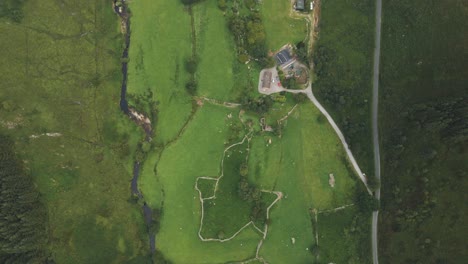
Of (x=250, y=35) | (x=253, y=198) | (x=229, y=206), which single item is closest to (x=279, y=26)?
(x=250, y=35)

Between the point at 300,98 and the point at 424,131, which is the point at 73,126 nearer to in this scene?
the point at 300,98

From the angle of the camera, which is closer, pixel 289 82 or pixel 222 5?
pixel 289 82

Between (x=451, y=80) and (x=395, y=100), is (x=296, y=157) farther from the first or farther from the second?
(x=451, y=80)

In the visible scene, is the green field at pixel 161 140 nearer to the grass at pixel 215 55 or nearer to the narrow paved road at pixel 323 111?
the grass at pixel 215 55

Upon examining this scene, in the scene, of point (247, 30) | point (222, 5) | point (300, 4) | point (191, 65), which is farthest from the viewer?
point (300, 4)

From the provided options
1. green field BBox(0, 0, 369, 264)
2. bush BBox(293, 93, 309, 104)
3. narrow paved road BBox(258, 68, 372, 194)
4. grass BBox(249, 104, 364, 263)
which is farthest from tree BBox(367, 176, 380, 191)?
bush BBox(293, 93, 309, 104)

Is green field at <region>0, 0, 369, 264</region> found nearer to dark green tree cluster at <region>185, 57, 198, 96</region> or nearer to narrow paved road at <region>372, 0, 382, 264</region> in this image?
dark green tree cluster at <region>185, 57, 198, 96</region>
